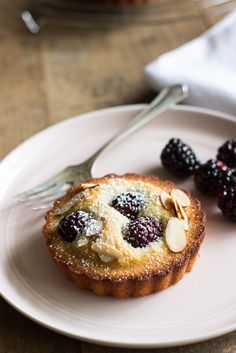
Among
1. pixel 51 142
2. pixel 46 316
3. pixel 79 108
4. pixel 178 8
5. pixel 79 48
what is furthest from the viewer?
pixel 178 8

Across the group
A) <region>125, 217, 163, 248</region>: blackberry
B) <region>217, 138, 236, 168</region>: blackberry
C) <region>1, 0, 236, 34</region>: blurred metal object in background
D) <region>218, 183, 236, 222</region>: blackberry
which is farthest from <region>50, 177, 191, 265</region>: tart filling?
<region>1, 0, 236, 34</region>: blurred metal object in background

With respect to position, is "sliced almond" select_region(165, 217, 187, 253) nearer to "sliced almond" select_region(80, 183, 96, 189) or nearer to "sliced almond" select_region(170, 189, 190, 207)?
"sliced almond" select_region(170, 189, 190, 207)

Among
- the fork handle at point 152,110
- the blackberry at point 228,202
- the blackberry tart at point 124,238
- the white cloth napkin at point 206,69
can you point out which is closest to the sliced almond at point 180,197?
the blackberry tart at point 124,238

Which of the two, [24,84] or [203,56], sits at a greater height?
[203,56]

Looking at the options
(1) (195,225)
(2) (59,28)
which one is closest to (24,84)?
(2) (59,28)

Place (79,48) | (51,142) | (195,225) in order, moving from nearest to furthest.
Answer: (195,225) < (51,142) < (79,48)

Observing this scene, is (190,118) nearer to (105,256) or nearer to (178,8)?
(105,256)

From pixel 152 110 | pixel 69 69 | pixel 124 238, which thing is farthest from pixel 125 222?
pixel 69 69
